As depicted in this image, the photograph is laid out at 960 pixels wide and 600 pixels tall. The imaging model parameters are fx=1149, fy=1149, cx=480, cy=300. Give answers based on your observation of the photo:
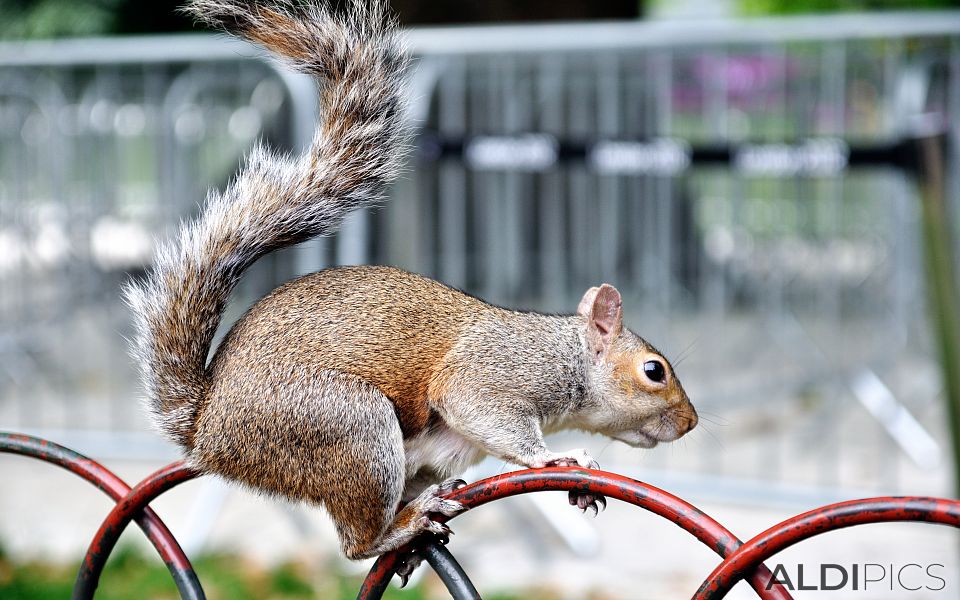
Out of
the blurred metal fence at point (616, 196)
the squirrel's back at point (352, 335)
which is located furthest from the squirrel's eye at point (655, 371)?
the blurred metal fence at point (616, 196)

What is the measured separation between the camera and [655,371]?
59.9 inches

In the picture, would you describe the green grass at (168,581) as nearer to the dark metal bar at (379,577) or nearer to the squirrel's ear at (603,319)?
the squirrel's ear at (603,319)

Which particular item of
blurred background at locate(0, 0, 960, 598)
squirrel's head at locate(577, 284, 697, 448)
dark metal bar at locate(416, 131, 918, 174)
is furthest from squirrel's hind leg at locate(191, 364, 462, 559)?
dark metal bar at locate(416, 131, 918, 174)

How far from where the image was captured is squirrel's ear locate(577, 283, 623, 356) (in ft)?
4.91

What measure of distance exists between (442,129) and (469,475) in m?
1.85

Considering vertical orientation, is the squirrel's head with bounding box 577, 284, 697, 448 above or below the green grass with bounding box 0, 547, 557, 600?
above

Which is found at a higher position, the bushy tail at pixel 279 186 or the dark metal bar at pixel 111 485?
the bushy tail at pixel 279 186

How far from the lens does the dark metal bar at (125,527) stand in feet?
4.14

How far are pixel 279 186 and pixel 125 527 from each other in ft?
1.40

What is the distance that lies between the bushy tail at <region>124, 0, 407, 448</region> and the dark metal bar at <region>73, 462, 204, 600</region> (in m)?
0.08

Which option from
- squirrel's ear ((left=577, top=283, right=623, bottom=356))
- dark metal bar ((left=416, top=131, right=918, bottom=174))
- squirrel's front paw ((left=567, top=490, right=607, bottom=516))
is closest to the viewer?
squirrel's front paw ((left=567, top=490, right=607, bottom=516))

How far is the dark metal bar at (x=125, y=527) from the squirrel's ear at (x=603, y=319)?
552mm

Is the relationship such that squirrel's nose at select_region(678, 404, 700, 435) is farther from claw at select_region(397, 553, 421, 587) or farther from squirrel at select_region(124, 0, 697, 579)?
claw at select_region(397, 553, 421, 587)

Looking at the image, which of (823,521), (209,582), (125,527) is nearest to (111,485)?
(125,527)
